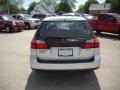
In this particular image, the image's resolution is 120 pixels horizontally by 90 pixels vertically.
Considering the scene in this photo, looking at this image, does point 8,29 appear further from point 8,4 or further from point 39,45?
point 8,4

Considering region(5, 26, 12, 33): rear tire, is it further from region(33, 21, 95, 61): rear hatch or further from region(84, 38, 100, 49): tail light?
region(84, 38, 100, 49): tail light

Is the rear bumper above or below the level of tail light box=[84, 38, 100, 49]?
below

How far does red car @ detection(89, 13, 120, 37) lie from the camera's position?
57.9 feet

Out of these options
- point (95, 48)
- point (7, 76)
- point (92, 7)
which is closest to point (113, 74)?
point (95, 48)

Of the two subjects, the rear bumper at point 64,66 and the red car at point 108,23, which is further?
the red car at point 108,23

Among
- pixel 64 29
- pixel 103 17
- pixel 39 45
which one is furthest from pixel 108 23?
pixel 39 45

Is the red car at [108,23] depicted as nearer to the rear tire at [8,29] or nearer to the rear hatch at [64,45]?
the rear tire at [8,29]

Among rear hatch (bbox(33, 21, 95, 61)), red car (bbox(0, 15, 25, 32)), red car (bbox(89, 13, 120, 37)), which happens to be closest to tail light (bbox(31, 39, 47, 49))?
rear hatch (bbox(33, 21, 95, 61))


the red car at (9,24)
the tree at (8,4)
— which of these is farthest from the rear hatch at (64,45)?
the tree at (8,4)

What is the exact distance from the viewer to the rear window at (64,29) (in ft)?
21.2

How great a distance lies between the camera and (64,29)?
6688 millimetres

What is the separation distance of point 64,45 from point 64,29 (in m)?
0.62

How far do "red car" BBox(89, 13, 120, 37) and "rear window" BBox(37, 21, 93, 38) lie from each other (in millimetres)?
11229

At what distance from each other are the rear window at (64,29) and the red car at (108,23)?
11.2 meters
